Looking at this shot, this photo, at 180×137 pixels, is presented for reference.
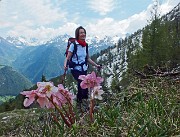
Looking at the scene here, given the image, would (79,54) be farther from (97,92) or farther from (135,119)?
(135,119)

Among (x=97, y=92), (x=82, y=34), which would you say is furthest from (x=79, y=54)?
(x=97, y=92)

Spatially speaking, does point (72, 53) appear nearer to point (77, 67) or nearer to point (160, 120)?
point (77, 67)

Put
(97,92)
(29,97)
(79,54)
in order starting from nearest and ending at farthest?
(29,97), (97,92), (79,54)

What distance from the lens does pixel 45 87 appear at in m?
2.28

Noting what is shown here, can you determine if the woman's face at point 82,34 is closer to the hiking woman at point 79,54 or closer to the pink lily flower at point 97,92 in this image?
the hiking woman at point 79,54

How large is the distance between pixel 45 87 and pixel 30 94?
0.41 ft

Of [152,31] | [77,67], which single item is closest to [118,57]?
[152,31]

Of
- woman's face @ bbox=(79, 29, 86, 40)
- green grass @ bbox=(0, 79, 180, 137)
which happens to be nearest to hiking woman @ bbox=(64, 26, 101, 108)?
woman's face @ bbox=(79, 29, 86, 40)

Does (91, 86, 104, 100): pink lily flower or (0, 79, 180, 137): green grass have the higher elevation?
(91, 86, 104, 100): pink lily flower

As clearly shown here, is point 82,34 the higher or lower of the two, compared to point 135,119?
higher

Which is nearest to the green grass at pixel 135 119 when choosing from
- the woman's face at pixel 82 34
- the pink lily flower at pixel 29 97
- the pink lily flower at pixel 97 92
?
the pink lily flower at pixel 97 92

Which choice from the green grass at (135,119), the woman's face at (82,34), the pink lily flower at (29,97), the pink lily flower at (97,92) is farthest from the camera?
the woman's face at (82,34)

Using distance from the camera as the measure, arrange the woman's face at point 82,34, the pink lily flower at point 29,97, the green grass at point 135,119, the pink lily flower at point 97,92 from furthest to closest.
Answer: the woman's face at point 82,34
the pink lily flower at point 97,92
the pink lily flower at point 29,97
the green grass at point 135,119

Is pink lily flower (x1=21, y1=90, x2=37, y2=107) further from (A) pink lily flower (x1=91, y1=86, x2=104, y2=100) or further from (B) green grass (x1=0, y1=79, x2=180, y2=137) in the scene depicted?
(A) pink lily flower (x1=91, y1=86, x2=104, y2=100)
